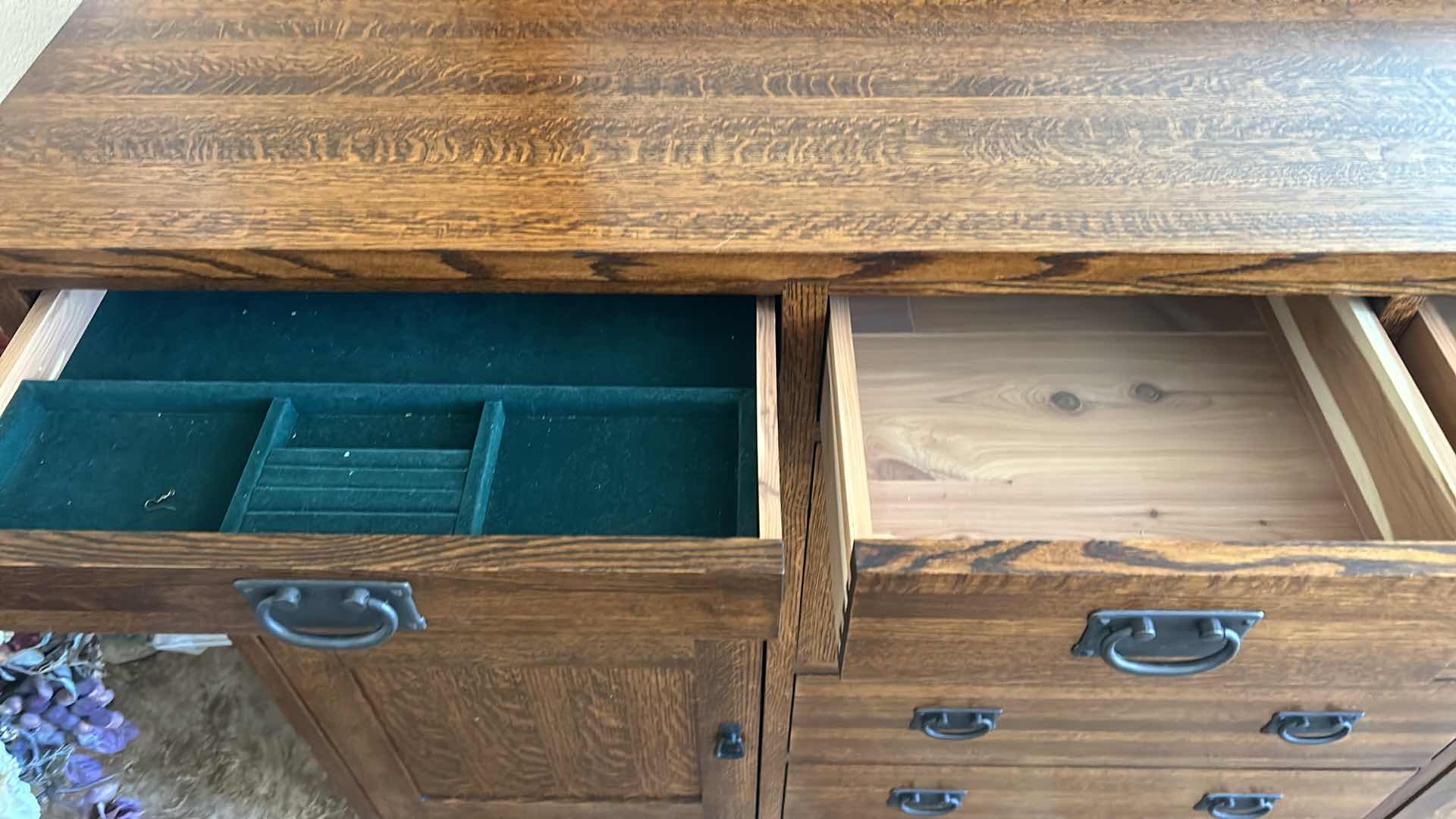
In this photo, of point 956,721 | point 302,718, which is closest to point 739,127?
point 956,721

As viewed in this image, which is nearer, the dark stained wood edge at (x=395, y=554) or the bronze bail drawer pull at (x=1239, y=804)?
the dark stained wood edge at (x=395, y=554)

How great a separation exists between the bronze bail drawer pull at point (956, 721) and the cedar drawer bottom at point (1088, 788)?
0.10 m

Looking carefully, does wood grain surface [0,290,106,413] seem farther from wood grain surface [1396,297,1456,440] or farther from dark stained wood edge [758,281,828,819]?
wood grain surface [1396,297,1456,440]

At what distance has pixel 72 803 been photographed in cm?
108

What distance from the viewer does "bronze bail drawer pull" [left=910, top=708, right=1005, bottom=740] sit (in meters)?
0.74

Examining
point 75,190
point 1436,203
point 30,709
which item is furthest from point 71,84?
point 1436,203

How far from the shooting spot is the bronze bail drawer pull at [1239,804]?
0.85 m

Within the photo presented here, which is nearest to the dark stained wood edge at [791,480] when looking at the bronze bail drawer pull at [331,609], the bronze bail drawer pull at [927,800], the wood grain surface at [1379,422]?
the bronze bail drawer pull at [927,800]

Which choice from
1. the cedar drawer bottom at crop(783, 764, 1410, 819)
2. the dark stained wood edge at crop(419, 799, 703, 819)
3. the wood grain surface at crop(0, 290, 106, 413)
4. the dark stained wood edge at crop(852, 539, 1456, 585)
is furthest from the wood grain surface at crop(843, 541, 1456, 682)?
the wood grain surface at crop(0, 290, 106, 413)

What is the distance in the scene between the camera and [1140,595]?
1.78 feet

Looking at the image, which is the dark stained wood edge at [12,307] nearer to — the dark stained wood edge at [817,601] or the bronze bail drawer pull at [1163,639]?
the dark stained wood edge at [817,601]

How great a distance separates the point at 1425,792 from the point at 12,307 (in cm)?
123

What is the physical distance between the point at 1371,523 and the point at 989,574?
35 cm

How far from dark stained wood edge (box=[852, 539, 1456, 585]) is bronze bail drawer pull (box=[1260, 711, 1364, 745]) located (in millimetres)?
238
